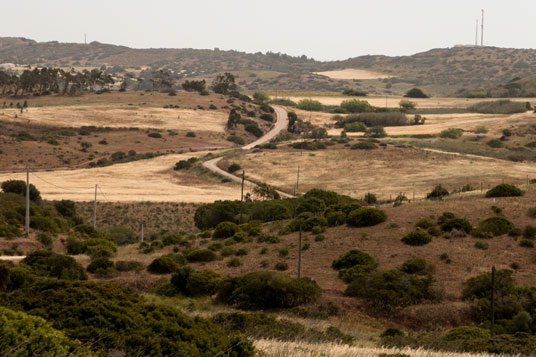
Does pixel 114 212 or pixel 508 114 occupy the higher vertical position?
pixel 508 114

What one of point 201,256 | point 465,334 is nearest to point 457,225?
point 201,256

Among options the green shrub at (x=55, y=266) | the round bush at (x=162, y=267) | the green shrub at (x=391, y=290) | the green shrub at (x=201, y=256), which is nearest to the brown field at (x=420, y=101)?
the green shrub at (x=201, y=256)

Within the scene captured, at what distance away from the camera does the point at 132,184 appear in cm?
8294

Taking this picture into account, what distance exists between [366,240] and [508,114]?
11395 cm

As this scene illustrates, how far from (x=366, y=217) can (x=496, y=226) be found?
761 cm

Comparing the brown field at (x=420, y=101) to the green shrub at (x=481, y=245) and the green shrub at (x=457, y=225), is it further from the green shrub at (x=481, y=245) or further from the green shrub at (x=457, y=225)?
the green shrub at (x=481, y=245)

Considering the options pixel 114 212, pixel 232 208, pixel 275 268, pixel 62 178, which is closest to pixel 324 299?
pixel 275 268

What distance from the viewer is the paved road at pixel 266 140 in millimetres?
86562

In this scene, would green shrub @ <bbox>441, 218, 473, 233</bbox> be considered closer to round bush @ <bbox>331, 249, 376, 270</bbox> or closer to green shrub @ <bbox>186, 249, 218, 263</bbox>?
round bush @ <bbox>331, 249, 376, 270</bbox>

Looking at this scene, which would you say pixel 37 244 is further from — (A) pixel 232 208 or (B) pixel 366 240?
(B) pixel 366 240

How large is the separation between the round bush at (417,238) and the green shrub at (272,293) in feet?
33.6

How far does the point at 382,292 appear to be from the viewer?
2841 cm

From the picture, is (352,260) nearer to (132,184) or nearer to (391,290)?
(391,290)

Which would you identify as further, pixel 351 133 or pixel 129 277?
pixel 351 133
